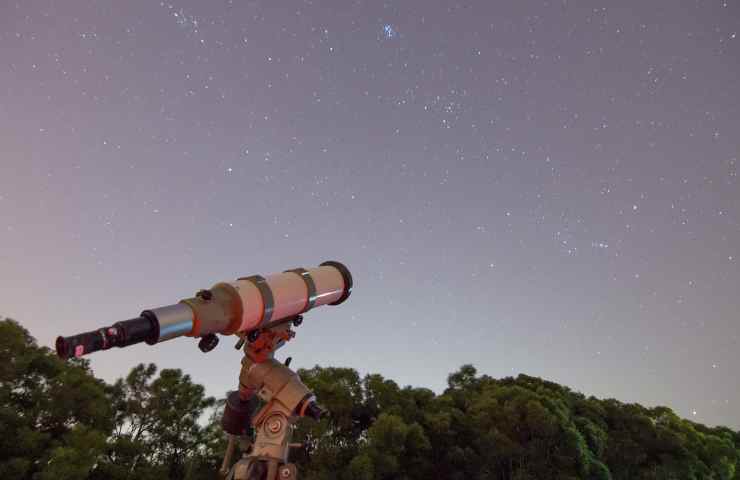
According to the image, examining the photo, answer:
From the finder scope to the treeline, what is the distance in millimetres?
15908

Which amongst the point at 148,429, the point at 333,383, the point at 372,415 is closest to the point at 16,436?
the point at 148,429

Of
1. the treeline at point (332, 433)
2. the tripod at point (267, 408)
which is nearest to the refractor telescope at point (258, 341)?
the tripod at point (267, 408)

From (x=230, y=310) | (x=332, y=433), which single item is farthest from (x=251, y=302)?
(x=332, y=433)

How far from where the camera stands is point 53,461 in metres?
15.5

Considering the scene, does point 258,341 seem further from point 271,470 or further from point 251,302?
point 271,470

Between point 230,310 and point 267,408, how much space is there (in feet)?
→ 3.25

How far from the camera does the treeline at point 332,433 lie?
1764cm

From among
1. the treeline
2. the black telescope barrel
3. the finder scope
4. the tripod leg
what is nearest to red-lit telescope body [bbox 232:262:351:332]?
the finder scope

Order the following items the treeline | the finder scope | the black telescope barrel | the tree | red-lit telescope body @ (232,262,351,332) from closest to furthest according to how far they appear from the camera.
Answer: the black telescope barrel < the finder scope < red-lit telescope body @ (232,262,351,332) < the tree < the treeline

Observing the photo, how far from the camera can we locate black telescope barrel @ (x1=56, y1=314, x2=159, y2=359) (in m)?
2.38

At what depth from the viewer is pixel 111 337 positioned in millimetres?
2600

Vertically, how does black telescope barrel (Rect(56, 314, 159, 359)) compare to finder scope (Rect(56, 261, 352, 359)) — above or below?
below

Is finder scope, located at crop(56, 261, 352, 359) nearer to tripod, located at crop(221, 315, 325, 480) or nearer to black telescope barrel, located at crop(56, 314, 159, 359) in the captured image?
black telescope barrel, located at crop(56, 314, 159, 359)

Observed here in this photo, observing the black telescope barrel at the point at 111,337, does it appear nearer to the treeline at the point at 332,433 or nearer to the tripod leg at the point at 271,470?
the tripod leg at the point at 271,470
